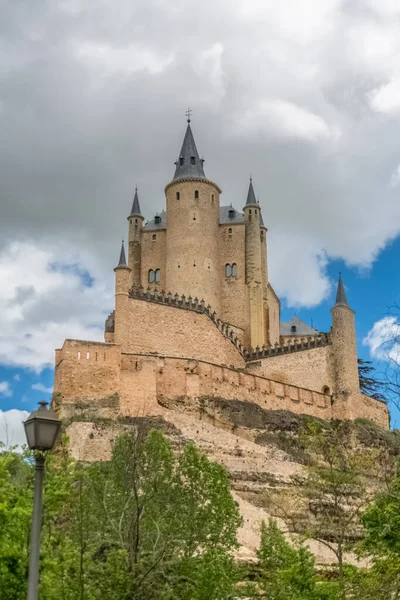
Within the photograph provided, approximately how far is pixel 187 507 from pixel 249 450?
30248 millimetres

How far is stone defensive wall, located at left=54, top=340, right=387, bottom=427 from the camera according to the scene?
2274 inches

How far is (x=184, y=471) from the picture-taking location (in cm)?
3042

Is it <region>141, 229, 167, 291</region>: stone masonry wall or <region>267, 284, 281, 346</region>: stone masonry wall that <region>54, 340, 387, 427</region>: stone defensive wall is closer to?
<region>267, 284, 281, 346</region>: stone masonry wall

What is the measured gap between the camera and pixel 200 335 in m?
68.2

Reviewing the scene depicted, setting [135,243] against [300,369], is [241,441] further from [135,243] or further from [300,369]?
[135,243]

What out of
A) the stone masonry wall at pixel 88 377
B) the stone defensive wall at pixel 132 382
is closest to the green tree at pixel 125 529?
the stone masonry wall at pixel 88 377

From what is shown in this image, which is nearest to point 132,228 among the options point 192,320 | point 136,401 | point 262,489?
point 192,320

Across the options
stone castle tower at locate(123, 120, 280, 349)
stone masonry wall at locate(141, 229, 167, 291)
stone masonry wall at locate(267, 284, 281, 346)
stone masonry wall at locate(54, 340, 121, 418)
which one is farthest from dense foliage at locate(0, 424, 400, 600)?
stone masonry wall at locate(141, 229, 167, 291)

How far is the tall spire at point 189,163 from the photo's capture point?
80.9 meters

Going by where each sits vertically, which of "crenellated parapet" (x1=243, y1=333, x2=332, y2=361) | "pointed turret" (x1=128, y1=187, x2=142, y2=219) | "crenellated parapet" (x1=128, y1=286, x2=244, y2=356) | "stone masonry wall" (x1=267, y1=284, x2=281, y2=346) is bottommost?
"crenellated parapet" (x1=243, y1=333, x2=332, y2=361)

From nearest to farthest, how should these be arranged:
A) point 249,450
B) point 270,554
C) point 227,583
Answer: point 227,583
point 270,554
point 249,450

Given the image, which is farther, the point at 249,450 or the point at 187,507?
the point at 249,450

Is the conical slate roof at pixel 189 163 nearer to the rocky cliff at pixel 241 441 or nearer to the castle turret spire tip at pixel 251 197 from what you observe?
the castle turret spire tip at pixel 251 197

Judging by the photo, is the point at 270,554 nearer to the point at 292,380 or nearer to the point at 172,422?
the point at 172,422
